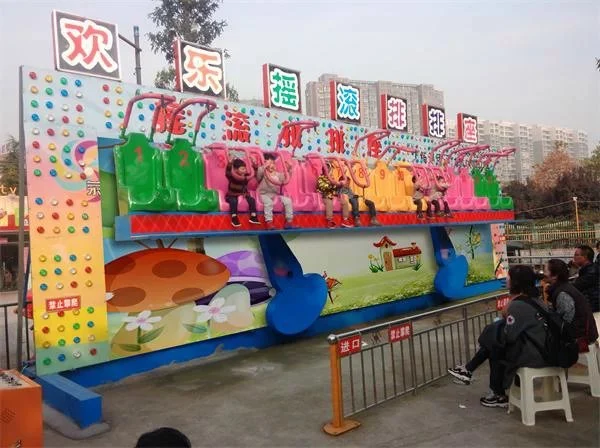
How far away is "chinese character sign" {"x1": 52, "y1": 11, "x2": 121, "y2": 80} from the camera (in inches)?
244

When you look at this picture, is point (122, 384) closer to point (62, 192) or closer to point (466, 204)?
point (62, 192)

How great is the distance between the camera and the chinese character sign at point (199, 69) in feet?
24.1

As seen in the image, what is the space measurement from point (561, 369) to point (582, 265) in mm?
1739

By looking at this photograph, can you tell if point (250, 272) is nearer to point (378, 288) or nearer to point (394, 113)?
point (378, 288)

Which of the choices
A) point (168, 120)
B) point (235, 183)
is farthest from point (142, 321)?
point (168, 120)

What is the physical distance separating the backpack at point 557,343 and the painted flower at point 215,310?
434cm

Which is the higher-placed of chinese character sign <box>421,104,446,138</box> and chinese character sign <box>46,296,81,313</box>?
chinese character sign <box>421,104,446,138</box>

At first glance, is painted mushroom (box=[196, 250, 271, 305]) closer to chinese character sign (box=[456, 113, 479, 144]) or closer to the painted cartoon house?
the painted cartoon house

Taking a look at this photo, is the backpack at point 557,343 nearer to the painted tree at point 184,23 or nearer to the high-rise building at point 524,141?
the painted tree at point 184,23

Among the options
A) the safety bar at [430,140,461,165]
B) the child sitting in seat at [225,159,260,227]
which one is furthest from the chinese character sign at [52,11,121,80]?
the safety bar at [430,140,461,165]

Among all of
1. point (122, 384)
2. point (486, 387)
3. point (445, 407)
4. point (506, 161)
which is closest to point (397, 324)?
point (445, 407)

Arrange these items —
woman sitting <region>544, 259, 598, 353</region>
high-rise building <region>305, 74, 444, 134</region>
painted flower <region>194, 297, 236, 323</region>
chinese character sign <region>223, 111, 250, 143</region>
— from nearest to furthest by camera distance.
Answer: woman sitting <region>544, 259, 598, 353</region>, painted flower <region>194, 297, 236, 323</region>, chinese character sign <region>223, 111, 250, 143</region>, high-rise building <region>305, 74, 444, 134</region>

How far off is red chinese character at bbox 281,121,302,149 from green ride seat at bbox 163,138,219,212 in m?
1.89

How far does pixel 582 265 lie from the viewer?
5.79 meters
